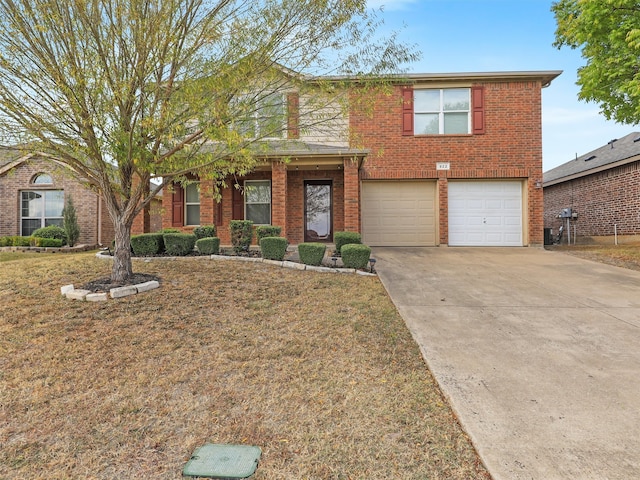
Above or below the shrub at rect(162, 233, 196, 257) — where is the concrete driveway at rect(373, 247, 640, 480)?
below

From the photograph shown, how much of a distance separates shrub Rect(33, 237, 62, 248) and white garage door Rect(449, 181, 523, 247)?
1379cm

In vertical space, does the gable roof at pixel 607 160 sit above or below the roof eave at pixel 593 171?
above

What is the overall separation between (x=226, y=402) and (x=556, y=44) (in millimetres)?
13476

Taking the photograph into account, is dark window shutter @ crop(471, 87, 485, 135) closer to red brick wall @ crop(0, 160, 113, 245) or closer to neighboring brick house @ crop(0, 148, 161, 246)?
neighboring brick house @ crop(0, 148, 161, 246)

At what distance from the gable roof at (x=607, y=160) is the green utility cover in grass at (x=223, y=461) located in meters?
15.8

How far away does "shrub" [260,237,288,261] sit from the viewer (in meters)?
7.68

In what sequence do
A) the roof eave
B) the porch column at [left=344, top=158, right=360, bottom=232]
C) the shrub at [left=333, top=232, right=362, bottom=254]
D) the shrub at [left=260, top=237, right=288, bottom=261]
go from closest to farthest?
the shrub at [left=260, top=237, right=288, bottom=261] < the shrub at [left=333, top=232, right=362, bottom=254] < the porch column at [left=344, top=158, right=360, bottom=232] < the roof eave

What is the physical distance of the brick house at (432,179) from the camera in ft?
37.2

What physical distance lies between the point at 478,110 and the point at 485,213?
3417mm

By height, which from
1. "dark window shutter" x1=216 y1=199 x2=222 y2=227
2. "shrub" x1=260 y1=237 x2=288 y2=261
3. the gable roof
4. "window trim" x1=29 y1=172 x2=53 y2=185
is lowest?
"shrub" x1=260 y1=237 x2=288 y2=261

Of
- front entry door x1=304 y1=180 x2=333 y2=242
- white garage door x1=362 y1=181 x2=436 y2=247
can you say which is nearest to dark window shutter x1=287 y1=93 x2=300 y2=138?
front entry door x1=304 y1=180 x2=333 y2=242

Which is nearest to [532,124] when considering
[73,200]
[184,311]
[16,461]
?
[184,311]

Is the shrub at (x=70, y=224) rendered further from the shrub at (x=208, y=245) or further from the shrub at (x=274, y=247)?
the shrub at (x=274, y=247)

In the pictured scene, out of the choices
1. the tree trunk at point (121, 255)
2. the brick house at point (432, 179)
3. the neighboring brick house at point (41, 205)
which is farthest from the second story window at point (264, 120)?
the neighboring brick house at point (41, 205)
